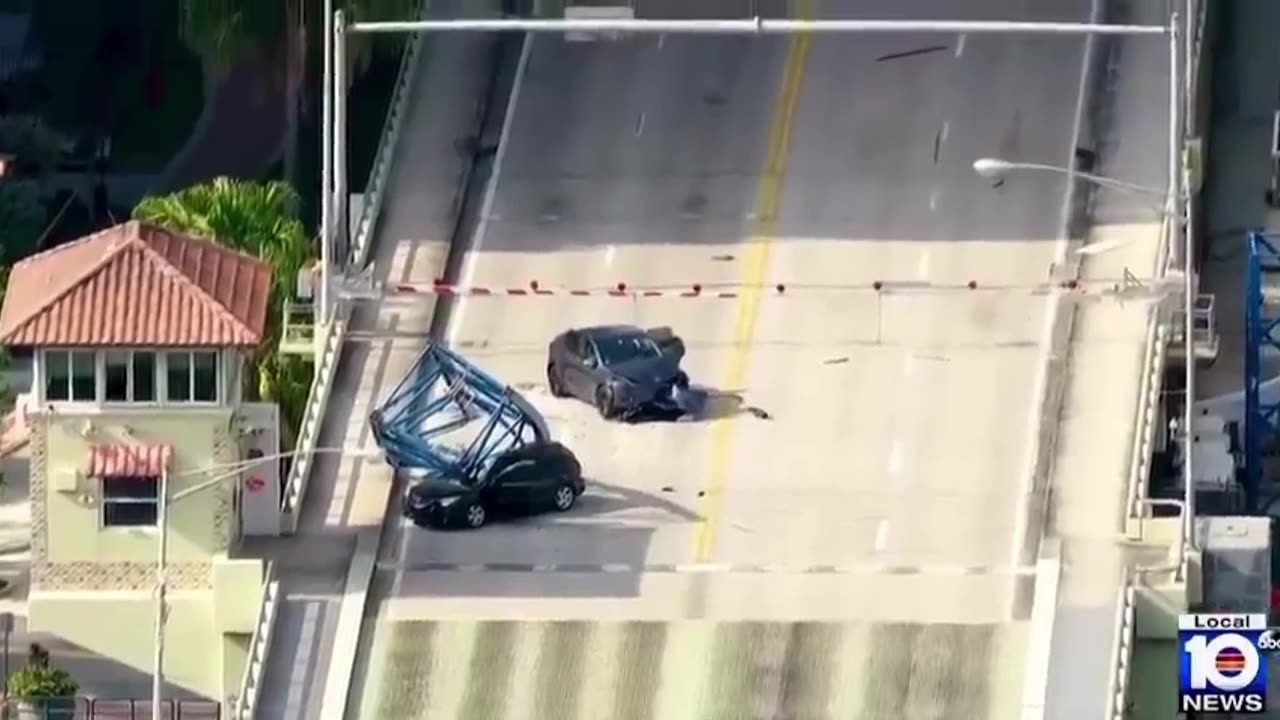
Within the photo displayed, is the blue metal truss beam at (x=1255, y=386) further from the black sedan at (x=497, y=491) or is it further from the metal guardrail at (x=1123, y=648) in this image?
→ the black sedan at (x=497, y=491)

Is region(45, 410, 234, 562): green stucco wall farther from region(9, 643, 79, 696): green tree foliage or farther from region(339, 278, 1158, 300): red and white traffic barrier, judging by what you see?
region(339, 278, 1158, 300): red and white traffic barrier

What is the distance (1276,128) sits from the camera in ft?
342

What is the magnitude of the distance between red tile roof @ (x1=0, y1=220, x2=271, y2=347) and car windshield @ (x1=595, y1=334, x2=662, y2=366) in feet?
23.3

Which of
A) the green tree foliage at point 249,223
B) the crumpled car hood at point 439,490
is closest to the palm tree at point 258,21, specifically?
the green tree foliage at point 249,223

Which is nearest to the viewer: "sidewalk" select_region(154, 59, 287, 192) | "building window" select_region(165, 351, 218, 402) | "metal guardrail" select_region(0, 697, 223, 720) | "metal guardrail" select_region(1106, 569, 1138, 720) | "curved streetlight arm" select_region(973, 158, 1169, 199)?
"metal guardrail" select_region(1106, 569, 1138, 720)

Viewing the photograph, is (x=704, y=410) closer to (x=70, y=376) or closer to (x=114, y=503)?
(x=114, y=503)

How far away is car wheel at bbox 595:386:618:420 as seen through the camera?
298 feet

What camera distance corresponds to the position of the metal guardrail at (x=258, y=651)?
82.5 meters

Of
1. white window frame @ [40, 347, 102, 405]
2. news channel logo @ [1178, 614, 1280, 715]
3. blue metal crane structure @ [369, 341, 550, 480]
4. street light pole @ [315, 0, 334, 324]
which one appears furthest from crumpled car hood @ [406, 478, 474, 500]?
news channel logo @ [1178, 614, 1280, 715]

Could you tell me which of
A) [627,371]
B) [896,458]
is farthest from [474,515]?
[896,458]

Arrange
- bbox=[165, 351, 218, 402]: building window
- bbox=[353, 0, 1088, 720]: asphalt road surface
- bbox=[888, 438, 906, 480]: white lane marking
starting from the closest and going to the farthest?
bbox=[353, 0, 1088, 720]: asphalt road surface
bbox=[165, 351, 218, 402]: building window
bbox=[888, 438, 906, 480]: white lane marking

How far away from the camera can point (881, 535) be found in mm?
87125

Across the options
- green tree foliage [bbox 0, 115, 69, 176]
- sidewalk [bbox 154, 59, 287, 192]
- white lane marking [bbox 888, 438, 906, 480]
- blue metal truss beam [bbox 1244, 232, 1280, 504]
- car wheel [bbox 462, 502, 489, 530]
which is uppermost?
sidewalk [bbox 154, 59, 287, 192]

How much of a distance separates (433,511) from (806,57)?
18729 millimetres
